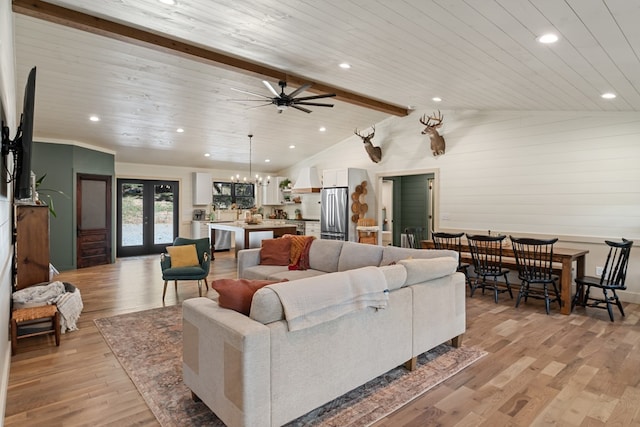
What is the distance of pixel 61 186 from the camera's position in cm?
686

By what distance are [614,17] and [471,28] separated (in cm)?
89

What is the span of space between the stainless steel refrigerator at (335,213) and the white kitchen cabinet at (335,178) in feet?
0.35

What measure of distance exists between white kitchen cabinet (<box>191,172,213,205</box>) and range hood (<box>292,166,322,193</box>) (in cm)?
246

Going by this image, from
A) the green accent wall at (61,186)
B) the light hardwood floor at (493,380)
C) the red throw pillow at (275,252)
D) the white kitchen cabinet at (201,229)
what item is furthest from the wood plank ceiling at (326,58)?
the white kitchen cabinet at (201,229)

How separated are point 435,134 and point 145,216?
749 cm

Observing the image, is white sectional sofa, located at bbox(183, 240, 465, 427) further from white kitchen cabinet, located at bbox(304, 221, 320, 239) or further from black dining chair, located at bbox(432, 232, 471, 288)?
white kitchen cabinet, located at bbox(304, 221, 320, 239)

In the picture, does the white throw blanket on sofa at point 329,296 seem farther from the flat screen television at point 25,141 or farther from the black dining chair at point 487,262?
the black dining chair at point 487,262

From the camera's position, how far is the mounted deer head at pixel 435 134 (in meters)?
6.55

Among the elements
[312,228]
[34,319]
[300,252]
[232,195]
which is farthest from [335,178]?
[34,319]

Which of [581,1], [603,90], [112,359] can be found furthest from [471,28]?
[112,359]

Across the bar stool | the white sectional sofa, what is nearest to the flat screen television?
the bar stool

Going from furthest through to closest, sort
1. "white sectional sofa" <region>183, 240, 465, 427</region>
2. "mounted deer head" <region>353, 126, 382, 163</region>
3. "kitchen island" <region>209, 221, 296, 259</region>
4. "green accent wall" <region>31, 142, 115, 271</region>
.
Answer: "mounted deer head" <region>353, 126, 382, 163</region>, "kitchen island" <region>209, 221, 296, 259</region>, "green accent wall" <region>31, 142, 115, 271</region>, "white sectional sofa" <region>183, 240, 465, 427</region>

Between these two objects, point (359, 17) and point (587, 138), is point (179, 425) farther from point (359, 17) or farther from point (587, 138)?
point (587, 138)

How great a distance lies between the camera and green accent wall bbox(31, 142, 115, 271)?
21.9ft
